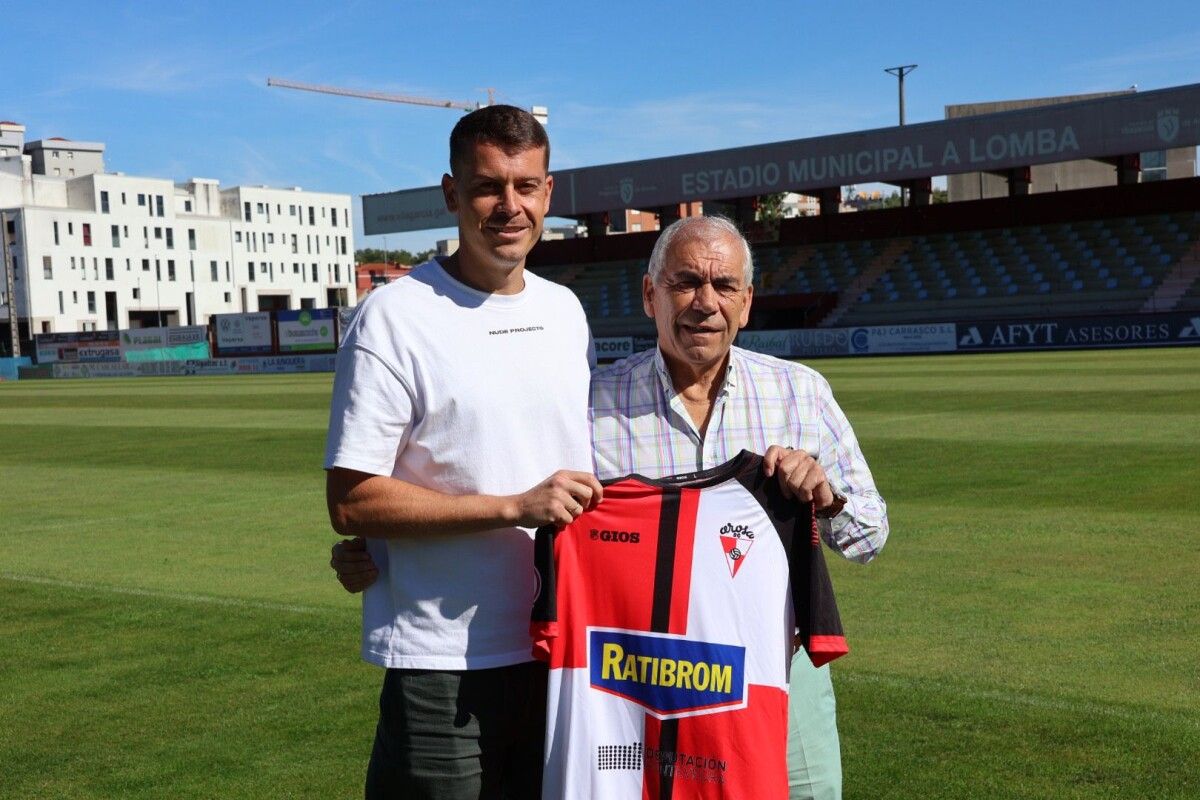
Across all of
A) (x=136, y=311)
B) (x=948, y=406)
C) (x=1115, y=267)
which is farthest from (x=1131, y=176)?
(x=136, y=311)

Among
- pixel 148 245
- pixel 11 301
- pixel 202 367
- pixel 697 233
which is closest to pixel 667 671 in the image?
pixel 697 233

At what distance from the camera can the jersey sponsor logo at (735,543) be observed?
303 cm

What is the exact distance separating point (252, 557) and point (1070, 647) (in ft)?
19.2

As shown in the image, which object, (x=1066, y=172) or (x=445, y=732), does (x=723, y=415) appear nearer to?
(x=445, y=732)

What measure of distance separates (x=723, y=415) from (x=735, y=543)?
12.9 inches

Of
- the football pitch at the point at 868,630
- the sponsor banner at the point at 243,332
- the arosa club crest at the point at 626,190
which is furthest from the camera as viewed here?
the arosa club crest at the point at 626,190

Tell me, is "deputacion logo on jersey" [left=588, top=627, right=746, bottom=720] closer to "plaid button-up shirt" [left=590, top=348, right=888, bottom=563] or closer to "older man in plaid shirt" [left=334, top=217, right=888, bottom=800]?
"older man in plaid shirt" [left=334, top=217, right=888, bottom=800]

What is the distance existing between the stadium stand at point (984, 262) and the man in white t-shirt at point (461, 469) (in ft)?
126

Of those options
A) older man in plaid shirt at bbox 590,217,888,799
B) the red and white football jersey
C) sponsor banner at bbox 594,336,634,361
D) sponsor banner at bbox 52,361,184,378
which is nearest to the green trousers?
older man in plaid shirt at bbox 590,217,888,799

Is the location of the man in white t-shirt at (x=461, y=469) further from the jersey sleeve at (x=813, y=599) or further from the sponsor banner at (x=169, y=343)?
the sponsor banner at (x=169, y=343)

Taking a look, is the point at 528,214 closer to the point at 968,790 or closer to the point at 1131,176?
the point at 968,790

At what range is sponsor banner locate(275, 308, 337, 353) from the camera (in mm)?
48469

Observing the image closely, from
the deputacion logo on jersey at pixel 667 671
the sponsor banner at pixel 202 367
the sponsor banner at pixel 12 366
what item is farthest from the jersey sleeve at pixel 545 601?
the sponsor banner at pixel 12 366

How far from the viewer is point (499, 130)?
2.88 metres
